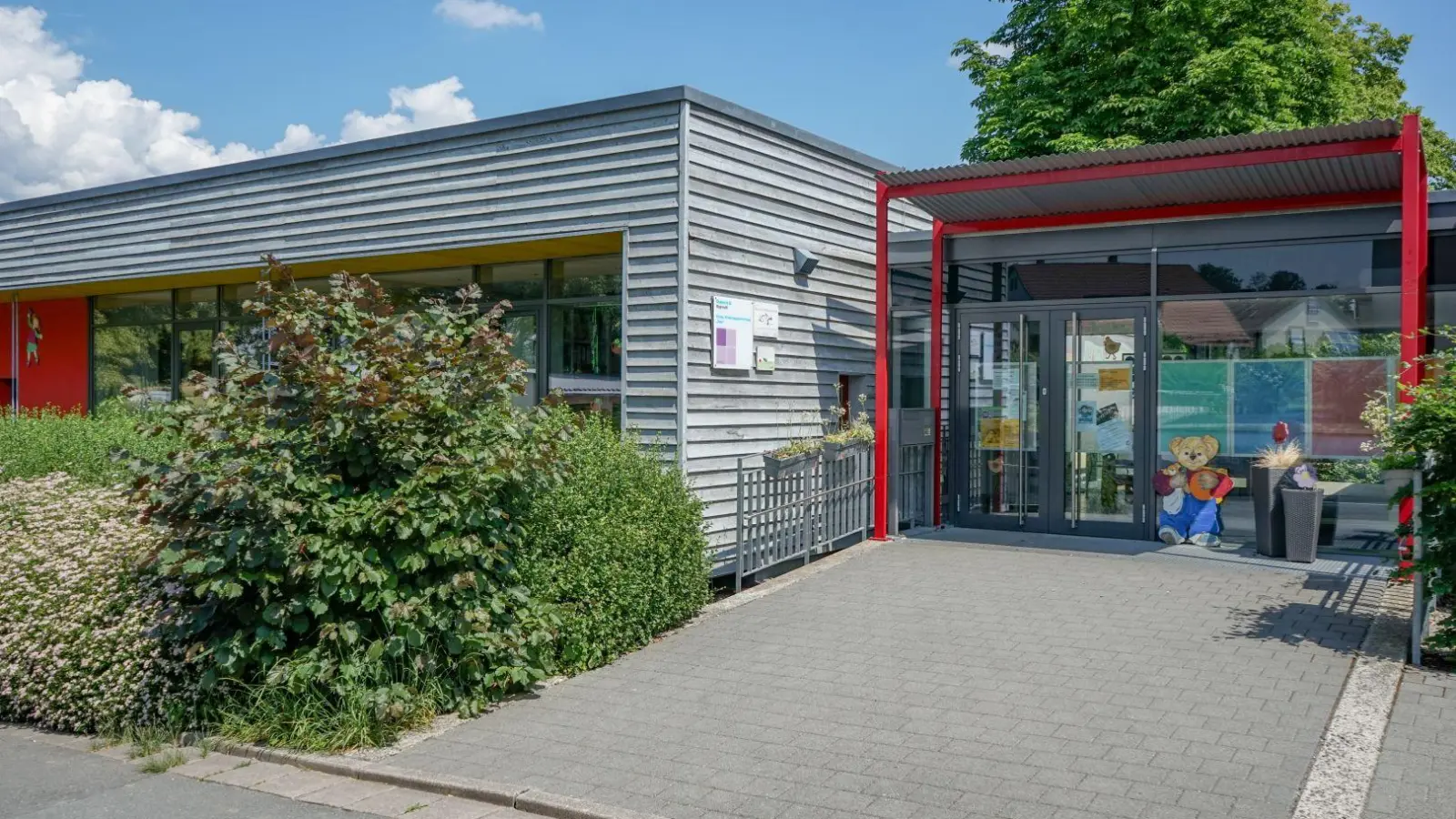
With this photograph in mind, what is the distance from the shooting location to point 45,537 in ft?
26.8

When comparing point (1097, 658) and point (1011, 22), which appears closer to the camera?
point (1097, 658)

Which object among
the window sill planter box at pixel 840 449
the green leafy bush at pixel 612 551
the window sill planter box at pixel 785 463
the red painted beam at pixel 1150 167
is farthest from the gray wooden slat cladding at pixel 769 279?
the green leafy bush at pixel 612 551

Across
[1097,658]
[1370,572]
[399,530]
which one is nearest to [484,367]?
[399,530]

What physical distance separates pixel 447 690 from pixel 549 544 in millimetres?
1250

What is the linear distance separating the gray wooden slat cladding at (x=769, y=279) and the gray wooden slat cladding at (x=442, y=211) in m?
0.31

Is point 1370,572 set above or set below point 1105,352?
below

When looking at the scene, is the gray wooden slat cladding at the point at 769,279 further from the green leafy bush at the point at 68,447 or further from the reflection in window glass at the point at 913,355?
the green leafy bush at the point at 68,447

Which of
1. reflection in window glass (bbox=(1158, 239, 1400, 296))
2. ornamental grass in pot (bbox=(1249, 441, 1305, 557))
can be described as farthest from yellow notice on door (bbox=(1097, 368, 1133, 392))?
ornamental grass in pot (bbox=(1249, 441, 1305, 557))

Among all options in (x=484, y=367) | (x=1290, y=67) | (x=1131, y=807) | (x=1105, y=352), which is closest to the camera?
(x=1131, y=807)

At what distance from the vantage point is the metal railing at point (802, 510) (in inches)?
397

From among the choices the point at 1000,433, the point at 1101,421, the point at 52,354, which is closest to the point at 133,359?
the point at 52,354

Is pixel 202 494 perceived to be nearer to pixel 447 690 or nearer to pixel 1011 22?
pixel 447 690

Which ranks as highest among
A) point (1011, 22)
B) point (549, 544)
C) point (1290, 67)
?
point (1011, 22)

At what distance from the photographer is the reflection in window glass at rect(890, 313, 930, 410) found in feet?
44.7
